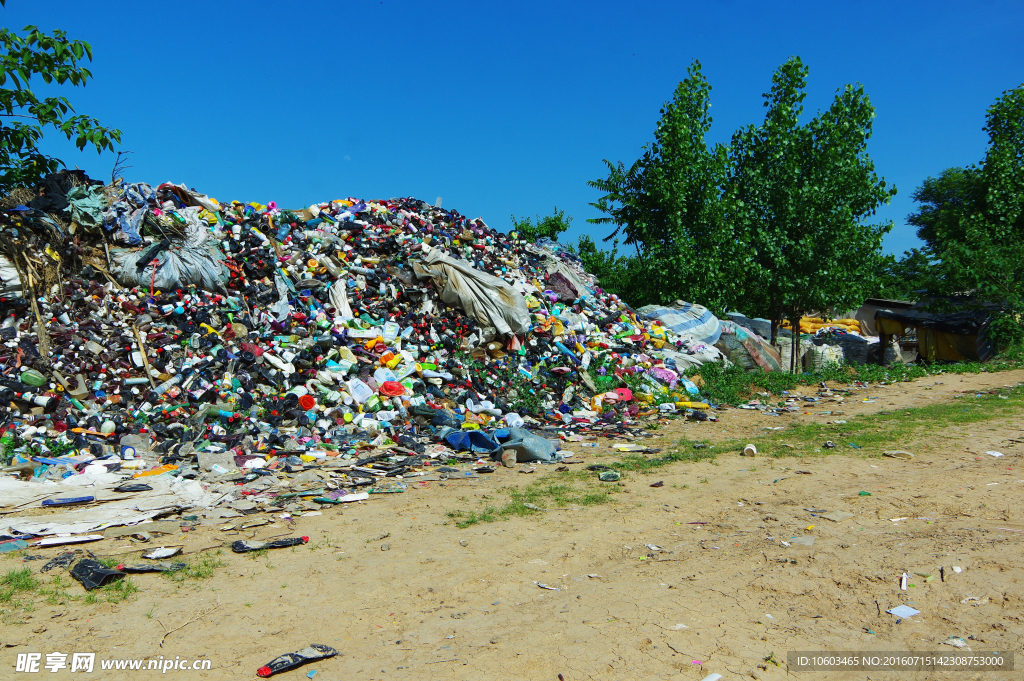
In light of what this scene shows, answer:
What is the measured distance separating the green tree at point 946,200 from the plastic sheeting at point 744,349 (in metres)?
8.72

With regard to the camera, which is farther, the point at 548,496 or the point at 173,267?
the point at 173,267

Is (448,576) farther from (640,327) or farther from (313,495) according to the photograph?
(640,327)

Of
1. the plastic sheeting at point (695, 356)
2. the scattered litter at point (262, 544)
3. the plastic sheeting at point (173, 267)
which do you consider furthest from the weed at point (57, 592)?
the plastic sheeting at point (695, 356)

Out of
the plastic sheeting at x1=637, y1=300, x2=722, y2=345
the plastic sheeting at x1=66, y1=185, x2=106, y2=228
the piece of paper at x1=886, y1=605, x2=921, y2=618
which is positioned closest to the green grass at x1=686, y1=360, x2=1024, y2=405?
the plastic sheeting at x1=637, y1=300, x2=722, y2=345

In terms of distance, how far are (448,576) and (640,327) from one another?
809 cm

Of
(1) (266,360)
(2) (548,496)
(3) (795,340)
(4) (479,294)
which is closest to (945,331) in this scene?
(3) (795,340)

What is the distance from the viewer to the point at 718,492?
4.73 m

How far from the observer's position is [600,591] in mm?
3061

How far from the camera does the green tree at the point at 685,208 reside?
12516mm

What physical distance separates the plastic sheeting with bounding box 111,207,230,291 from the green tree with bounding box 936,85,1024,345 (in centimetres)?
1524

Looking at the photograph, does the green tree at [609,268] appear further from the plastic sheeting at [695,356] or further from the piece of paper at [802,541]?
the piece of paper at [802,541]

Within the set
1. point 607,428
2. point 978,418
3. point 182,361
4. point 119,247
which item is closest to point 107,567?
point 182,361

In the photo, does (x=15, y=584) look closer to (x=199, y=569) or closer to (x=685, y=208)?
(x=199, y=569)

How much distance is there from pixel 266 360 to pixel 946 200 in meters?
31.4
